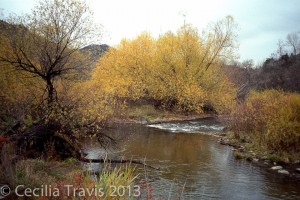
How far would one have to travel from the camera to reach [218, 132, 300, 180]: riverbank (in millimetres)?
13052

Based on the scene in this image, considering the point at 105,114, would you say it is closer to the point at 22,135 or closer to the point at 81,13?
the point at 22,135

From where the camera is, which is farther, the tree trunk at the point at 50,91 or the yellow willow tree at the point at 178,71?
the yellow willow tree at the point at 178,71

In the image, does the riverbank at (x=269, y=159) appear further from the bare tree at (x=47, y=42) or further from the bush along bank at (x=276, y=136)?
the bare tree at (x=47, y=42)

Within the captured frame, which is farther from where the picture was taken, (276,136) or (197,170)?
(276,136)

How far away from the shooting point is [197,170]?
12742mm

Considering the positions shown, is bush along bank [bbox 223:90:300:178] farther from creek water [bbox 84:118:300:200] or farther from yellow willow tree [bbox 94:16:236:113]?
yellow willow tree [bbox 94:16:236:113]

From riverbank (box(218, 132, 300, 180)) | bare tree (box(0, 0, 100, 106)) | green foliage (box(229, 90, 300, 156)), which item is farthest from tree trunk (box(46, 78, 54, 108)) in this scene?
green foliage (box(229, 90, 300, 156))

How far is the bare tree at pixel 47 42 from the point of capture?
1341 cm

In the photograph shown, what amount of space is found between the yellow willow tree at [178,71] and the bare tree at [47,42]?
19.0 meters

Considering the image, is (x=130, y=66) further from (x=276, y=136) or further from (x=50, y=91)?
(x=276, y=136)

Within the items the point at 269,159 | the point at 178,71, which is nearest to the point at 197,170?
the point at 269,159

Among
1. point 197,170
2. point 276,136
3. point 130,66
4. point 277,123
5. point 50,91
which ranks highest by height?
point 130,66

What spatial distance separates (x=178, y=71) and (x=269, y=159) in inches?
823

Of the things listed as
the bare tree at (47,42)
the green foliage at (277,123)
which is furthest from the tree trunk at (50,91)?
the green foliage at (277,123)
